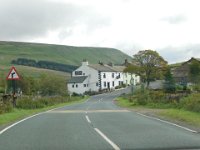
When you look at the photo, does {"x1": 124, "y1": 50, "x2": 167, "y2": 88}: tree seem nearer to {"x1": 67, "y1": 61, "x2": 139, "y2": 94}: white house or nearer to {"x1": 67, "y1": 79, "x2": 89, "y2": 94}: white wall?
{"x1": 67, "y1": 61, "x2": 139, "y2": 94}: white house

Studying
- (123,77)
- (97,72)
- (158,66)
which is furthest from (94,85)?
(158,66)

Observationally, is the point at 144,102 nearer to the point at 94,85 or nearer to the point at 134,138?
the point at 134,138

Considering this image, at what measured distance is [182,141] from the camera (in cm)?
1362

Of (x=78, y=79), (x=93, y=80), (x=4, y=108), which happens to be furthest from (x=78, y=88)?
(x=4, y=108)

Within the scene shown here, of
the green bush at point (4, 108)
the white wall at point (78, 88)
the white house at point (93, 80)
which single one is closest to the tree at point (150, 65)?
the white house at point (93, 80)

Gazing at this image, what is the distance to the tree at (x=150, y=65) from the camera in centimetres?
11012

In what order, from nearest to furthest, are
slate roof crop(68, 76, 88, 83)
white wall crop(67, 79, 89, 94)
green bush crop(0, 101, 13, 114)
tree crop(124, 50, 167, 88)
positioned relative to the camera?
green bush crop(0, 101, 13, 114), tree crop(124, 50, 167, 88), slate roof crop(68, 76, 88, 83), white wall crop(67, 79, 89, 94)

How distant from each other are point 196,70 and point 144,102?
51.6 metres

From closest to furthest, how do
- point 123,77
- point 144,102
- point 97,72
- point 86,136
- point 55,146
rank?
point 55,146 < point 86,136 < point 144,102 < point 97,72 < point 123,77

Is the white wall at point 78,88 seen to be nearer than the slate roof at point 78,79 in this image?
No

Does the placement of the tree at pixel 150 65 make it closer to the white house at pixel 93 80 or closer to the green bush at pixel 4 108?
the white house at pixel 93 80

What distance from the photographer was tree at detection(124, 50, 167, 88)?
361 feet

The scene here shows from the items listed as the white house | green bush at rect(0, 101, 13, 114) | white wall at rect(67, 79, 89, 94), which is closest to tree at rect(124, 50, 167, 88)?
the white house

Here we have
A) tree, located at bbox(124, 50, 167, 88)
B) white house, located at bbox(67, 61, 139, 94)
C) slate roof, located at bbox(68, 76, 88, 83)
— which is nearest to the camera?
tree, located at bbox(124, 50, 167, 88)
